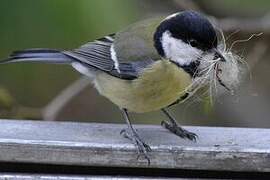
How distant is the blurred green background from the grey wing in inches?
6.5

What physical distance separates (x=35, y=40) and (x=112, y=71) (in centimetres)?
46

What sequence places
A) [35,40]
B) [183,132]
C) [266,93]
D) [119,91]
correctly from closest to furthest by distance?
[183,132]
[119,91]
[35,40]
[266,93]

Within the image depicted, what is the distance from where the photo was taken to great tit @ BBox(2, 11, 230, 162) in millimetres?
2189

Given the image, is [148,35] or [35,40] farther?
[35,40]

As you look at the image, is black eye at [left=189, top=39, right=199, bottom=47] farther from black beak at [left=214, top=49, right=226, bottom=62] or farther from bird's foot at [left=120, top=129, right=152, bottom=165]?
bird's foot at [left=120, top=129, right=152, bottom=165]

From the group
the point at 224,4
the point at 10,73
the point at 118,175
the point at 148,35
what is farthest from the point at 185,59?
the point at 10,73

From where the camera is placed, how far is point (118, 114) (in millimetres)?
3148

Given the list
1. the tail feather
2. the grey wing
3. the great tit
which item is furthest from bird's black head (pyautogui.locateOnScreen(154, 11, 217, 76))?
the tail feather

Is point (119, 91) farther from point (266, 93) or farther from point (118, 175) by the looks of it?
point (266, 93)

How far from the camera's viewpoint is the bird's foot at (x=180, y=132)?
6.86ft

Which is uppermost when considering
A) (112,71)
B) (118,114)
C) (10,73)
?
(112,71)

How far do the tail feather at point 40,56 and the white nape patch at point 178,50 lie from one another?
41 cm

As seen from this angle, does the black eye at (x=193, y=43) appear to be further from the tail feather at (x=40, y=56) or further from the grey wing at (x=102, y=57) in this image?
the tail feather at (x=40, y=56)

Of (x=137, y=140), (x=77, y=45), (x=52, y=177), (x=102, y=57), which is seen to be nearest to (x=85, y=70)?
(x=102, y=57)
